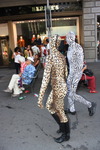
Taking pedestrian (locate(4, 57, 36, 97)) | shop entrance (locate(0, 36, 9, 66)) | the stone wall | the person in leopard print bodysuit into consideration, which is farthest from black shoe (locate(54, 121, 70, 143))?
shop entrance (locate(0, 36, 9, 66))

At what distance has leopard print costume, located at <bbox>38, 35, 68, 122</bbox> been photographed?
2.90 metres

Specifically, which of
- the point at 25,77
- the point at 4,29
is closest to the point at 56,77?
the point at 25,77

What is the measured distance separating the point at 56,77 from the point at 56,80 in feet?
0.17

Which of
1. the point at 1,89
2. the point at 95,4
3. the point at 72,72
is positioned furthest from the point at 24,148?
the point at 95,4

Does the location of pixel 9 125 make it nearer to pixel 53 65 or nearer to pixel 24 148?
pixel 24 148

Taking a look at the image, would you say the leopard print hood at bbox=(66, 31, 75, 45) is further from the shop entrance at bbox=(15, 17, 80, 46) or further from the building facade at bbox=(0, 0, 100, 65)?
the shop entrance at bbox=(15, 17, 80, 46)

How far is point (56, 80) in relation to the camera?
298cm

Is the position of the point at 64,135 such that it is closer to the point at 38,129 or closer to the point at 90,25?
the point at 38,129

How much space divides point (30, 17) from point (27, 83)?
8.35 meters

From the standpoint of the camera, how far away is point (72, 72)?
13.2ft

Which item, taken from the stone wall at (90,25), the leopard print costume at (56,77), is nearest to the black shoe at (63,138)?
the leopard print costume at (56,77)

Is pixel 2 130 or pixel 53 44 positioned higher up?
pixel 53 44

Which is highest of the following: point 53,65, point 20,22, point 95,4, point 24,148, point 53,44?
point 95,4

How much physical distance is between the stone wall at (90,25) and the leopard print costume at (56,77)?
386 inches
